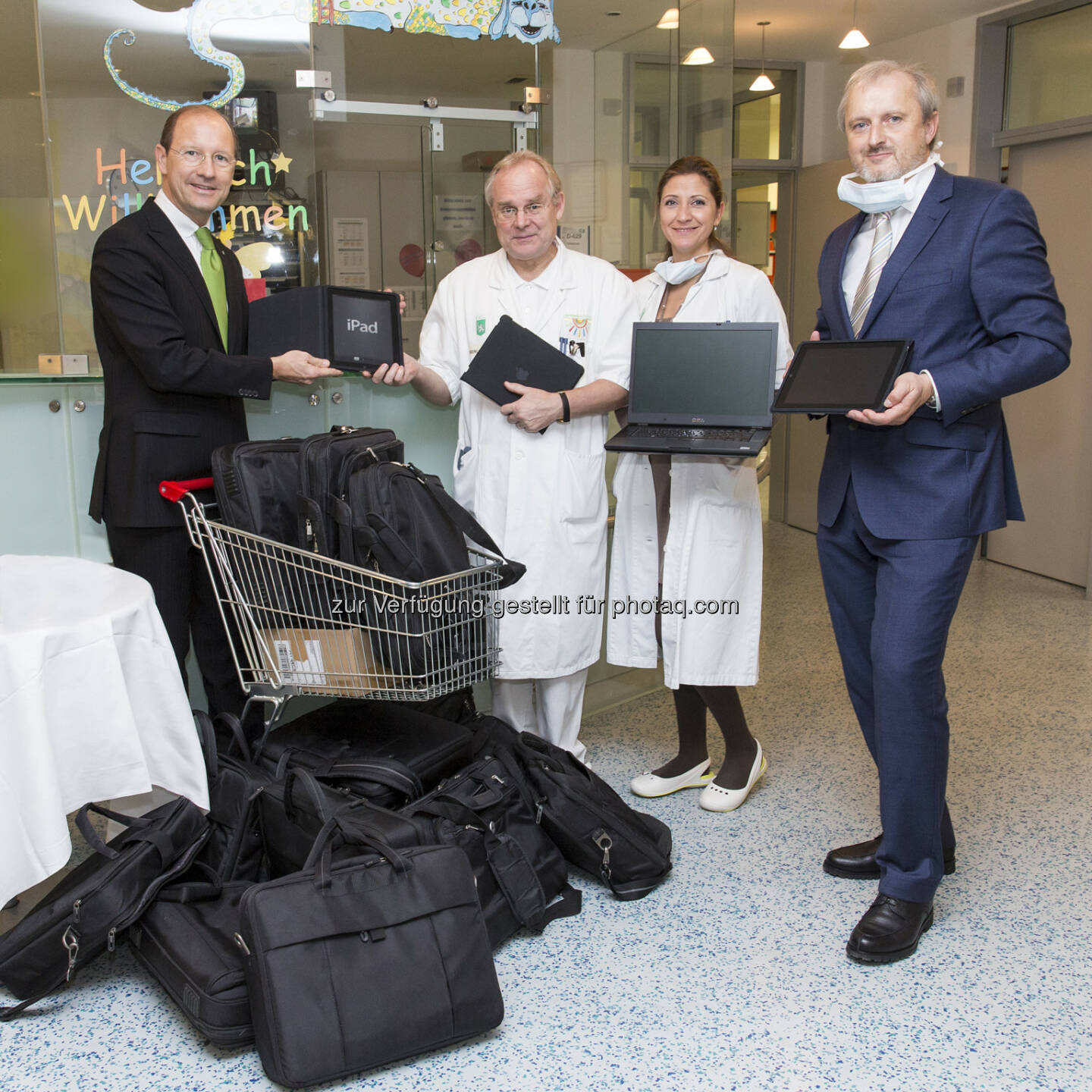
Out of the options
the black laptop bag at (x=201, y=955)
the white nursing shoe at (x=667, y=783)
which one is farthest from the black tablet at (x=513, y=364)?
the black laptop bag at (x=201, y=955)

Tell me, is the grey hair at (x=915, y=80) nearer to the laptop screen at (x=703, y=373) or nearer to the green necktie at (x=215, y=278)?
the laptop screen at (x=703, y=373)

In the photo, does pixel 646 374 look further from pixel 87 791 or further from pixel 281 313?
pixel 87 791

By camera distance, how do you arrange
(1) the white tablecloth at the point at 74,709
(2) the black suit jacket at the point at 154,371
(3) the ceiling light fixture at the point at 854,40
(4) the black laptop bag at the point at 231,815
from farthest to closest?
(3) the ceiling light fixture at the point at 854,40, (2) the black suit jacket at the point at 154,371, (4) the black laptop bag at the point at 231,815, (1) the white tablecloth at the point at 74,709

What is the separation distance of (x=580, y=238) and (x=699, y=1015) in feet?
10.9

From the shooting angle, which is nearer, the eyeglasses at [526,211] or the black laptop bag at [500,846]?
the black laptop bag at [500,846]

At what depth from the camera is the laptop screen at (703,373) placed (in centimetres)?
243

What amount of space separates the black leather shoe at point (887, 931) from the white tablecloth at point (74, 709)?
51.4 inches

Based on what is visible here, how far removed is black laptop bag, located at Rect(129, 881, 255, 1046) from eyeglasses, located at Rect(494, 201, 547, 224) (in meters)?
1.61

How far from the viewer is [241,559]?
2.21m

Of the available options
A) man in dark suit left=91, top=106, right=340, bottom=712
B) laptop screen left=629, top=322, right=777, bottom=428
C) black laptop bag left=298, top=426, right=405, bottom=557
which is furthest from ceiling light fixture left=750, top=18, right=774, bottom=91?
black laptop bag left=298, top=426, right=405, bottom=557

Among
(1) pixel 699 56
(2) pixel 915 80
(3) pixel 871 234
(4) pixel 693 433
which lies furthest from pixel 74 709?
(1) pixel 699 56

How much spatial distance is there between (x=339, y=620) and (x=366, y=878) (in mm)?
530

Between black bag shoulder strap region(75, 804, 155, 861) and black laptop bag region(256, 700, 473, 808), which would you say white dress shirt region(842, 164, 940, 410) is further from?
black bag shoulder strap region(75, 804, 155, 861)

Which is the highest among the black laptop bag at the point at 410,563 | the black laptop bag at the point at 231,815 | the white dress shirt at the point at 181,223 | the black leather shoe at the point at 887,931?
the white dress shirt at the point at 181,223
